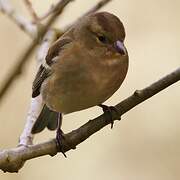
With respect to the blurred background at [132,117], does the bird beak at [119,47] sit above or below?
above

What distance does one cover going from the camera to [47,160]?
3.94m

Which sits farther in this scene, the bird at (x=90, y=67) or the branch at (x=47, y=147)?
the bird at (x=90, y=67)

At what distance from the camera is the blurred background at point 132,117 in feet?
12.1

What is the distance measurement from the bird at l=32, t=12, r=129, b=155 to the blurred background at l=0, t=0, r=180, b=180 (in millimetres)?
1498

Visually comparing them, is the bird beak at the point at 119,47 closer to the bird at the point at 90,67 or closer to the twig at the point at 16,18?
the bird at the point at 90,67

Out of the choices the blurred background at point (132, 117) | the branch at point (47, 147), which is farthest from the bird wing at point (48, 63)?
the blurred background at point (132, 117)

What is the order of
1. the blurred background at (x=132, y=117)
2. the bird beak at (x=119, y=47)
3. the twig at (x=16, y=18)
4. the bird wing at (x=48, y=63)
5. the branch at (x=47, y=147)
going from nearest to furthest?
the branch at (x=47, y=147), the bird beak at (x=119, y=47), the bird wing at (x=48, y=63), the twig at (x=16, y=18), the blurred background at (x=132, y=117)

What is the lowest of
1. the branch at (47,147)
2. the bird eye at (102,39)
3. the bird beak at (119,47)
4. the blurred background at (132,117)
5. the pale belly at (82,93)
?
the blurred background at (132,117)

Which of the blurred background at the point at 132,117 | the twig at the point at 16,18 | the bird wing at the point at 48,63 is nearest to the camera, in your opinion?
the bird wing at the point at 48,63

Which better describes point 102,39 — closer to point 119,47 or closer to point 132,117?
point 119,47

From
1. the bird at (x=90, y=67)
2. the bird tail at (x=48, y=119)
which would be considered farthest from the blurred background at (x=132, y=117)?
the bird at (x=90, y=67)

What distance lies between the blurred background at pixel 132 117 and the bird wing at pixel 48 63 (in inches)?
51.7

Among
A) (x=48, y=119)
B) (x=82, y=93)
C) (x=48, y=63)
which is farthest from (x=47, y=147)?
(x=48, y=119)

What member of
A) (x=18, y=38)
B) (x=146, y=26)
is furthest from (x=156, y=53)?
(x=18, y=38)
